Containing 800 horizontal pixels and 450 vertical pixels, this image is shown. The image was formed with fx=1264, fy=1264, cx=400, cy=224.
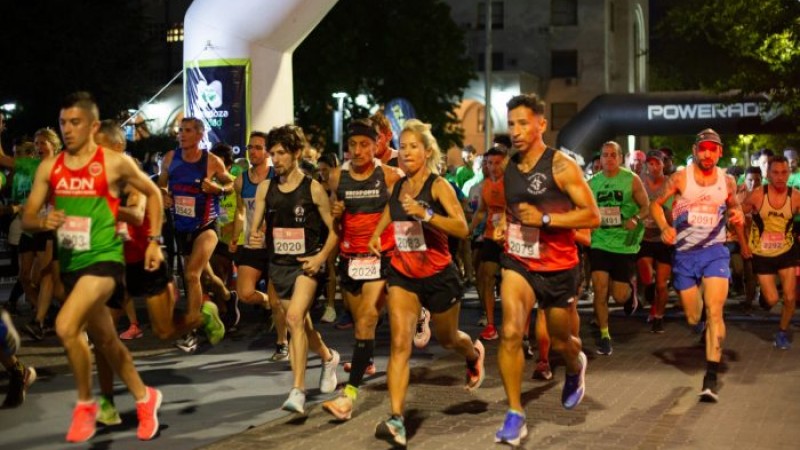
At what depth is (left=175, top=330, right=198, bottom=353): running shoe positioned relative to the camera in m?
12.1

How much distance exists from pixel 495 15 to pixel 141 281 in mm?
59973

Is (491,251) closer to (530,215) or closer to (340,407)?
(340,407)

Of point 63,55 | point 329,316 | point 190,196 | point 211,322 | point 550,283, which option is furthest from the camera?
point 63,55

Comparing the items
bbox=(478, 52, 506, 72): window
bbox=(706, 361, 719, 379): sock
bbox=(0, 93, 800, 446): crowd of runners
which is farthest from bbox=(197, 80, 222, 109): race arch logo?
bbox=(478, 52, 506, 72): window

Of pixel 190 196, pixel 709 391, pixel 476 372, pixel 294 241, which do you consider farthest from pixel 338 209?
pixel 190 196

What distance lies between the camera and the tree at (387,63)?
46.7 meters

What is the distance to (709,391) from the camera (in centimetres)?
929

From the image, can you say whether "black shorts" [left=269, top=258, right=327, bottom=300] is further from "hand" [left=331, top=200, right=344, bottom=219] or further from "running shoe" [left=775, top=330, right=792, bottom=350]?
"running shoe" [left=775, top=330, right=792, bottom=350]

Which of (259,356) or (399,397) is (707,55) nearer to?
(259,356)

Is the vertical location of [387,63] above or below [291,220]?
above

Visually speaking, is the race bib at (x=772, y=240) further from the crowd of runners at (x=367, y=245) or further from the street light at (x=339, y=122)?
the street light at (x=339, y=122)

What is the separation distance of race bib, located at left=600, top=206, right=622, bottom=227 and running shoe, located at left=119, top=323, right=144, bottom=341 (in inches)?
194

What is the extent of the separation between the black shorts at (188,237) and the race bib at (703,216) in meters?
4.47

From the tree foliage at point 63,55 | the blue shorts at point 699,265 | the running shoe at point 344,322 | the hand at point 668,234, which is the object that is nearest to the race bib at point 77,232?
the hand at point 668,234
